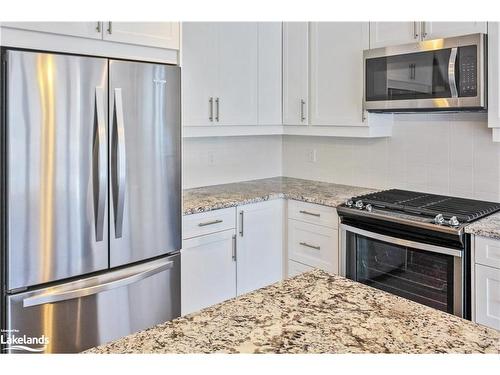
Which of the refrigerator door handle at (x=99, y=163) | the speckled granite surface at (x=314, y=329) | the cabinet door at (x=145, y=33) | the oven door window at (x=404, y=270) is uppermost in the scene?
the cabinet door at (x=145, y=33)

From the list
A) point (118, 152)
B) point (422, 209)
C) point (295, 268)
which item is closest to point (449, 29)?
point (422, 209)

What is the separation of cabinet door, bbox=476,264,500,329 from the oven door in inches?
3.0

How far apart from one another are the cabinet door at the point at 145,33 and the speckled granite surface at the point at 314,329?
154 centimetres

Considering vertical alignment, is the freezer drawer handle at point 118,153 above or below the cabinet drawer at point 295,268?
above

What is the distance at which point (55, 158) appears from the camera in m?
1.96

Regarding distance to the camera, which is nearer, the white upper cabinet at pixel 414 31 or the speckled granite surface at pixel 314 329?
the speckled granite surface at pixel 314 329

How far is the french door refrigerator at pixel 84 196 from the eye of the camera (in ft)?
6.23

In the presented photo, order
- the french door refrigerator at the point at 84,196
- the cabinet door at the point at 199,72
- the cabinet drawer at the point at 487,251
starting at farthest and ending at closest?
the cabinet door at the point at 199,72
the cabinet drawer at the point at 487,251
the french door refrigerator at the point at 84,196

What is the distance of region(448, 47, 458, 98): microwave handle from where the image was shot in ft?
7.88

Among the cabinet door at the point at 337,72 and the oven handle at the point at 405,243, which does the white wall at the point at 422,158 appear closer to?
the cabinet door at the point at 337,72

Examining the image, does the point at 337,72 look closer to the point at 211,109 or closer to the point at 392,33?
the point at 392,33

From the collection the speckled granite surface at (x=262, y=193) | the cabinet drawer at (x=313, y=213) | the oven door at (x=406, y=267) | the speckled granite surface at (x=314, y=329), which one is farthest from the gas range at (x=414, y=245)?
the speckled granite surface at (x=314, y=329)

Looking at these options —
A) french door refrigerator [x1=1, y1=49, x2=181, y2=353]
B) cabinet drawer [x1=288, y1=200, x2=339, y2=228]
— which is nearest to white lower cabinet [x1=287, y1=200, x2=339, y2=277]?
cabinet drawer [x1=288, y1=200, x2=339, y2=228]
